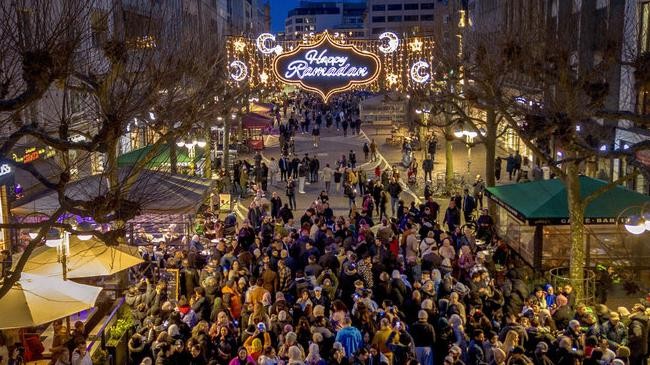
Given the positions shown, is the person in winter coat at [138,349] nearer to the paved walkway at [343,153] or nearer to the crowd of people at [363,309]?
the crowd of people at [363,309]

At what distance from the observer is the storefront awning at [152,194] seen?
15148 millimetres

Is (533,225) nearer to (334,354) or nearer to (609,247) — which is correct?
(609,247)

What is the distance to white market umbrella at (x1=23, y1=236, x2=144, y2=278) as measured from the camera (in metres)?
12.5

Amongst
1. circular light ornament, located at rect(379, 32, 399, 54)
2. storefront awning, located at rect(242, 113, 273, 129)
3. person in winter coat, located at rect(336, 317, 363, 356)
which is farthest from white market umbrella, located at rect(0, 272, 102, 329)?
storefront awning, located at rect(242, 113, 273, 129)

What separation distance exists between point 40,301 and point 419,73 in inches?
557

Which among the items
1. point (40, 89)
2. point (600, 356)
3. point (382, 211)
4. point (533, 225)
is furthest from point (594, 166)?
point (40, 89)

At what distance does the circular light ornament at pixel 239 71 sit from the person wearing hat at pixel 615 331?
46.1ft

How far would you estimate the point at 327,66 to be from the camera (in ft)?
68.4

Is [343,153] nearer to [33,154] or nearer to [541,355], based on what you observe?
[33,154]

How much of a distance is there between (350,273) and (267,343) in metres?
3.22

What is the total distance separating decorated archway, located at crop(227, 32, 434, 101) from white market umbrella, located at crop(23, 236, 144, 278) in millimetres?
9232

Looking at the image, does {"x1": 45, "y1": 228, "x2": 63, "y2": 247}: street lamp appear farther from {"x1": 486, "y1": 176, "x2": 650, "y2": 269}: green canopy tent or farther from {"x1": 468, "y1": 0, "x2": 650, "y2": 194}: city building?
{"x1": 468, "y1": 0, "x2": 650, "y2": 194}: city building

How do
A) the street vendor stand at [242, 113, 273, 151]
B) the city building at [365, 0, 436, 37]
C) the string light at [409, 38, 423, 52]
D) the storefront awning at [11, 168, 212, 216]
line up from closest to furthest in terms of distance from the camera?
1. the storefront awning at [11, 168, 212, 216]
2. the string light at [409, 38, 423, 52]
3. the street vendor stand at [242, 113, 273, 151]
4. the city building at [365, 0, 436, 37]

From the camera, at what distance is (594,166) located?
26109 mm
